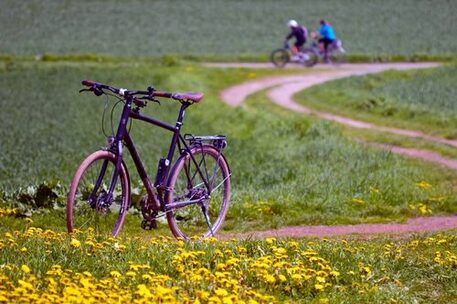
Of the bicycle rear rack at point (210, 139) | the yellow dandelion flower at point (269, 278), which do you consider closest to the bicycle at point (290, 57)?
the bicycle rear rack at point (210, 139)

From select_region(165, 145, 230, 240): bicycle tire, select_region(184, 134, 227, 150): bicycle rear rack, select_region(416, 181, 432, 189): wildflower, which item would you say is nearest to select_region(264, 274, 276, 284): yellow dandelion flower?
select_region(165, 145, 230, 240): bicycle tire

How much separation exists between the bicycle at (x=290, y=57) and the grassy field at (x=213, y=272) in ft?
113

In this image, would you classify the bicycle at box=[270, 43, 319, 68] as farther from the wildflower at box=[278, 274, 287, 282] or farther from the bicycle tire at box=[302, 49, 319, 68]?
the wildflower at box=[278, 274, 287, 282]

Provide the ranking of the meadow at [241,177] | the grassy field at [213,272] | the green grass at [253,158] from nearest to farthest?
1. the grassy field at [213,272]
2. the meadow at [241,177]
3. the green grass at [253,158]

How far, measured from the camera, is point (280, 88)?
35.6 metres

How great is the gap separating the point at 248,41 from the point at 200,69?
15.1 m

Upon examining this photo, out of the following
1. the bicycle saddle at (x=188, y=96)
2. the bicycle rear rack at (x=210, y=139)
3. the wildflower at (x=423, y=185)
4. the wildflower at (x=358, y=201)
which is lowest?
the wildflower at (x=423, y=185)

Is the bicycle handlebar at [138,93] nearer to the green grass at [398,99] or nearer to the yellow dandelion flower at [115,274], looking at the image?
the yellow dandelion flower at [115,274]

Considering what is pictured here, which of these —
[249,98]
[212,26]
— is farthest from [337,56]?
[212,26]

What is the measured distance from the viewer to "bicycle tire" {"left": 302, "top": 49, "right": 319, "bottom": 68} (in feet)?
143

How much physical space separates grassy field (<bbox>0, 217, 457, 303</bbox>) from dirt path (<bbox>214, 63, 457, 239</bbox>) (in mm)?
1175

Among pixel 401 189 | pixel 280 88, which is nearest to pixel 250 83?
pixel 280 88

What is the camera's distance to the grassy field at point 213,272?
722cm

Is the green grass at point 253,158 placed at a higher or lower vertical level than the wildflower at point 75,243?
lower
